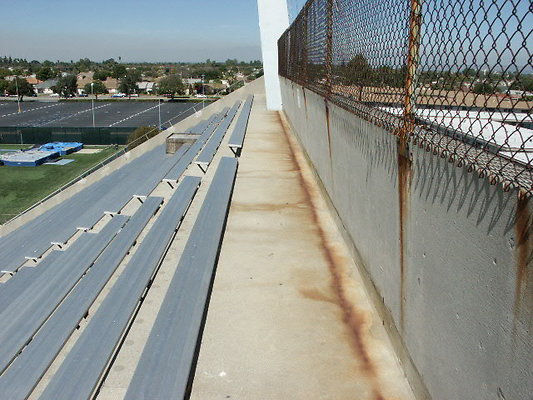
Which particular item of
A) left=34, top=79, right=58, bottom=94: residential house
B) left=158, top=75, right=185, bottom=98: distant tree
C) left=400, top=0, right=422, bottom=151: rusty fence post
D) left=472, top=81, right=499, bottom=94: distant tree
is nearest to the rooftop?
left=400, top=0, right=422, bottom=151: rusty fence post

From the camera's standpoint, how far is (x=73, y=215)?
5477 millimetres

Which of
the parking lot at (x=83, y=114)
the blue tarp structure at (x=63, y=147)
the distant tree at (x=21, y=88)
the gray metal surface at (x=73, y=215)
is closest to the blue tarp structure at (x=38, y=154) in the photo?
the blue tarp structure at (x=63, y=147)

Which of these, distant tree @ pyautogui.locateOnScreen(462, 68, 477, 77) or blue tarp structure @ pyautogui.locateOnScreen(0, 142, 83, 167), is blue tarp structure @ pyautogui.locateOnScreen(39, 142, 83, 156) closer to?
blue tarp structure @ pyautogui.locateOnScreen(0, 142, 83, 167)

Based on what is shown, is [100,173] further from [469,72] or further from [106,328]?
[469,72]

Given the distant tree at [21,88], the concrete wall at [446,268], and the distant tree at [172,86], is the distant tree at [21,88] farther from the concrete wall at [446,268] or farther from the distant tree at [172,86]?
the concrete wall at [446,268]

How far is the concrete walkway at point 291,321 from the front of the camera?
243 centimetres

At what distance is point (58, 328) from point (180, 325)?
839 mm

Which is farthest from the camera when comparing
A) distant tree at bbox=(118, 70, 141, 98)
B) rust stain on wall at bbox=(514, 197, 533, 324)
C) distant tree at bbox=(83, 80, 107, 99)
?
distant tree at bbox=(118, 70, 141, 98)

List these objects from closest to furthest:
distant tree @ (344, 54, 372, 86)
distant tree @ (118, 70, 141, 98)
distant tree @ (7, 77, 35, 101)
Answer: distant tree @ (344, 54, 372, 86) < distant tree @ (7, 77, 35, 101) < distant tree @ (118, 70, 141, 98)

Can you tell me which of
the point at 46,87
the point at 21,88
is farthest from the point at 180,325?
the point at 46,87

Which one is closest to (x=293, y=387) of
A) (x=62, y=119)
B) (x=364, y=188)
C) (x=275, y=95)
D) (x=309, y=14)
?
(x=364, y=188)

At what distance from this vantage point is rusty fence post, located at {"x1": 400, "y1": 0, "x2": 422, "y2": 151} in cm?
221

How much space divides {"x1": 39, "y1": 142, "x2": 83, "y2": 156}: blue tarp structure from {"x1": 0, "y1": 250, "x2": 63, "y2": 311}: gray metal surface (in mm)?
28451

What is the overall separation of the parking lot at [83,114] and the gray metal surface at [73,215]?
118ft
